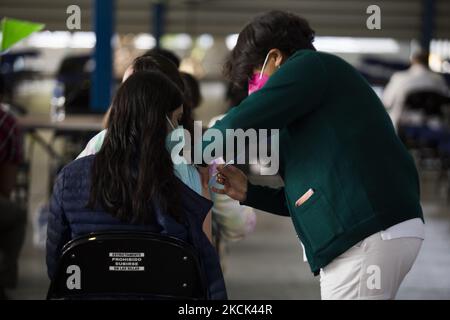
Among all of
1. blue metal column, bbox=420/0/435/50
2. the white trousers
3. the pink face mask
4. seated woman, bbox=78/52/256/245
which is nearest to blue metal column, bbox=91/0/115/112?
seated woman, bbox=78/52/256/245

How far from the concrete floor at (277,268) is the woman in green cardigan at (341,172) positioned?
2.58 m

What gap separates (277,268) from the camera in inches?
200

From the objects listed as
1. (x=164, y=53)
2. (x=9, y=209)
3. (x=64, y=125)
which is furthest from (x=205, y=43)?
(x=164, y=53)

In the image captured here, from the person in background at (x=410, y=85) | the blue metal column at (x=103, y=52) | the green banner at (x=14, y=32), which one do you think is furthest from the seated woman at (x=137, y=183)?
the person in background at (x=410, y=85)

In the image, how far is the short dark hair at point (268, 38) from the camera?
1873 mm

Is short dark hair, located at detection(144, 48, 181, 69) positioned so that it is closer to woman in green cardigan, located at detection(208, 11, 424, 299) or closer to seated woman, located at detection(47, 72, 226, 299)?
seated woman, located at detection(47, 72, 226, 299)

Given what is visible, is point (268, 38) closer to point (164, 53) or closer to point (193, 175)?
point (193, 175)

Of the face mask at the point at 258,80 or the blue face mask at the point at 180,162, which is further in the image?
the blue face mask at the point at 180,162

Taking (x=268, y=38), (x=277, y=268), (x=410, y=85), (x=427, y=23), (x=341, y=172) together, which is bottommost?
(x=277, y=268)

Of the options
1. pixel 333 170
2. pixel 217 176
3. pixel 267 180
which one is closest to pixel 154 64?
pixel 217 176

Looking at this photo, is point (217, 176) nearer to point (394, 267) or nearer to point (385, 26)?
point (394, 267)

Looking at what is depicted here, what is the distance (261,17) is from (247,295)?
2.71 m

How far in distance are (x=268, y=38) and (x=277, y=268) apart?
337 centimetres

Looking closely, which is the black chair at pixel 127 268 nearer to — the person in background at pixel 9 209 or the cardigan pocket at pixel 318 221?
the cardigan pocket at pixel 318 221
